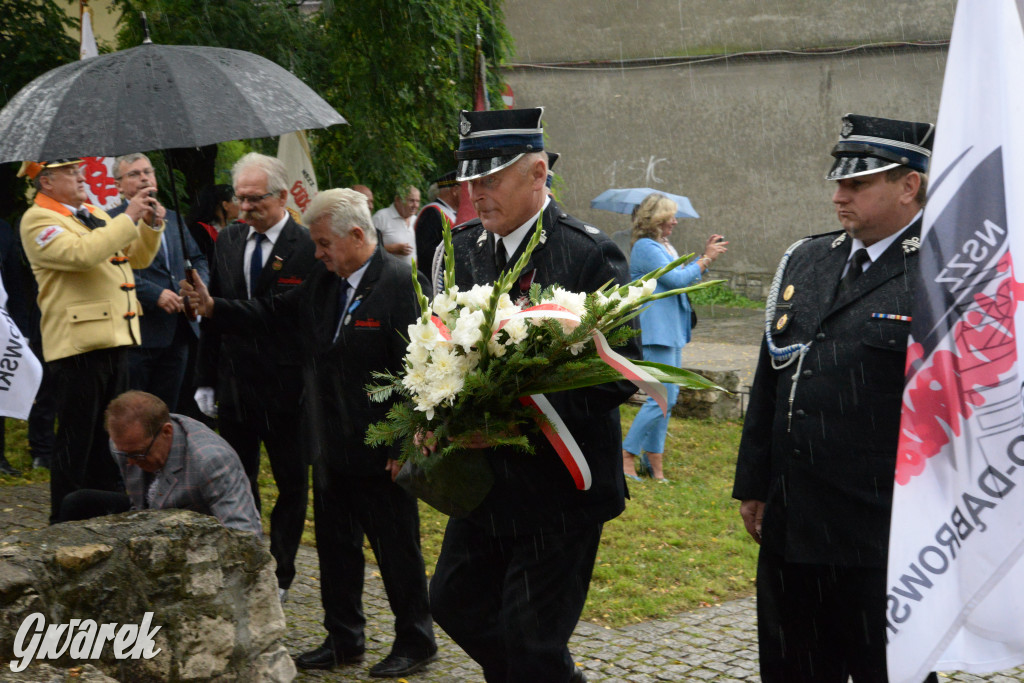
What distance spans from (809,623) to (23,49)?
27.4 ft

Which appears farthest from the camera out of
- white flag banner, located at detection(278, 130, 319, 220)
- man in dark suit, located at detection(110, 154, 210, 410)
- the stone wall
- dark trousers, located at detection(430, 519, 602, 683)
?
white flag banner, located at detection(278, 130, 319, 220)

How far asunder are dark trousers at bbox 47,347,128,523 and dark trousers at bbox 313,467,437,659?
1.72m

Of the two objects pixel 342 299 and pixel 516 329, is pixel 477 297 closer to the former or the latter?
pixel 516 329

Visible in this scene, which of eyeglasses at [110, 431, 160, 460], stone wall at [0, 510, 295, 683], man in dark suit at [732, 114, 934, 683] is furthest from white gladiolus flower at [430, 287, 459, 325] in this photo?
eyeglasses at [110, 431, 160, 460]

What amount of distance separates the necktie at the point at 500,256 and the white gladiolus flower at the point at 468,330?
615mm

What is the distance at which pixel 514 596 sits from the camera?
369 cm

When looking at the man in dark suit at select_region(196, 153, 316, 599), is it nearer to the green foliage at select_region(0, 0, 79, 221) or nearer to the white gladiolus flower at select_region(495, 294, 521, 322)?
the white gladiolus flower at select_region(495, 294, 521, 322)

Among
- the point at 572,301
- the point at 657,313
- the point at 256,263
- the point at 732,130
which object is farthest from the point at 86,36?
the point at 732,130

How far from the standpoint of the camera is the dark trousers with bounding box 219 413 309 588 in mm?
5938

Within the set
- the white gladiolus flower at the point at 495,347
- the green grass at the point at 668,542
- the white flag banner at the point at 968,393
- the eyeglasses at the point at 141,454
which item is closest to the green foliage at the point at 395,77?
the green grass at the point at 668,542

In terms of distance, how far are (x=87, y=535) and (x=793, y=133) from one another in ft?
59.0

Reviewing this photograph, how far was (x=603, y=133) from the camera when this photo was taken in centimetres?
2170

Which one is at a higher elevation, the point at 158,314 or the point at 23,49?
the point at 23,49

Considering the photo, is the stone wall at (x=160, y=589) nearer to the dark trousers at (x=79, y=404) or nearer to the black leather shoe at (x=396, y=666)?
the black leather shoe at (x=396, y=666)
